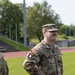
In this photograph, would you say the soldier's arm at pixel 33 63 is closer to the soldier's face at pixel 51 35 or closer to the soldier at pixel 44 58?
the soldier at pixel 44 58

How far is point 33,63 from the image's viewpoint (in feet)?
14.9

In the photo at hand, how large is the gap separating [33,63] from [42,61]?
159 mm

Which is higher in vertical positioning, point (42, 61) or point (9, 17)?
point (9, 17)

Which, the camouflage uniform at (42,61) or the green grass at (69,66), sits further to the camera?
the green grass at (69,66)

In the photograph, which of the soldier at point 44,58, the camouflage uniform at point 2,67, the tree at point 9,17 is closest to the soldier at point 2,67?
the camouflage uniform at point 2,67

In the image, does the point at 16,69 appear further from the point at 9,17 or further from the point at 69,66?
the point at 9,17

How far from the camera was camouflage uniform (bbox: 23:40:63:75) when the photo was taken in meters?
4.53

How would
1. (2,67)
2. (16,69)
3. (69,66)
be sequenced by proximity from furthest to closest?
(69,66)
(16,69)
(2,67)

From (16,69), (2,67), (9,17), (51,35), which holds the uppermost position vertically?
(9,17)

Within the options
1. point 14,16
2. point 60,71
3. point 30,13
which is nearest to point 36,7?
point 30,13

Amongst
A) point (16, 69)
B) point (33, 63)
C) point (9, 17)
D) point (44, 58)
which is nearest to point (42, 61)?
point (44, 58)

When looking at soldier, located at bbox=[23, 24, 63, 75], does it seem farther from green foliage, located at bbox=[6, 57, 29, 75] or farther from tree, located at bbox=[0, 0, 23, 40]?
tree, located at bbox=[0, 0, 23, 40]

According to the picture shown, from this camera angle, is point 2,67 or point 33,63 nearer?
point 2,67

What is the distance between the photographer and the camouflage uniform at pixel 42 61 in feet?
14.9
